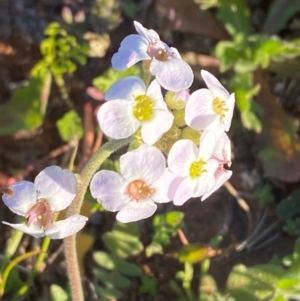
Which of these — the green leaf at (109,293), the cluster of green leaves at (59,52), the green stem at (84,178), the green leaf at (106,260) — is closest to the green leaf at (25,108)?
the cluster of green leaves at (59,52)

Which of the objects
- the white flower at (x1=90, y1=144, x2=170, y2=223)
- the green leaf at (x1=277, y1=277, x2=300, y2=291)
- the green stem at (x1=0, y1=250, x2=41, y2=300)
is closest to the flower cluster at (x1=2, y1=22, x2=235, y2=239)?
the white flower at (x1=90, y1=144, x2=170, y2=223)

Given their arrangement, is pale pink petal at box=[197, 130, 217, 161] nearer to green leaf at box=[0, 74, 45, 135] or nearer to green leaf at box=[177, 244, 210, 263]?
green leaf at box=[177, 244, 210, 263]

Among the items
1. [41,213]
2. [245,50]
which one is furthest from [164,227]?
[41,213]

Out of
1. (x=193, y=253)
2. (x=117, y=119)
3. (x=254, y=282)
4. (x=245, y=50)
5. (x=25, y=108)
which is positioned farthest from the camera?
(x=25, y=108)

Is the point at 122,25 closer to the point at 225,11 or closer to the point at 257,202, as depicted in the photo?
Result: the point at 225,11

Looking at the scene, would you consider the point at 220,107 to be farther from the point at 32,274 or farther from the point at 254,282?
the point at 32,274

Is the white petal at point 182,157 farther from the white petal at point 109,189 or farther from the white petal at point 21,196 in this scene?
the white petal at point 21,196

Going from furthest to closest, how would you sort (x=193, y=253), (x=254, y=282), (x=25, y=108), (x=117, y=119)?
(x=25, y=108)
(x=193, y=253)
(x=254, y=282)
(x=117, y=119)
